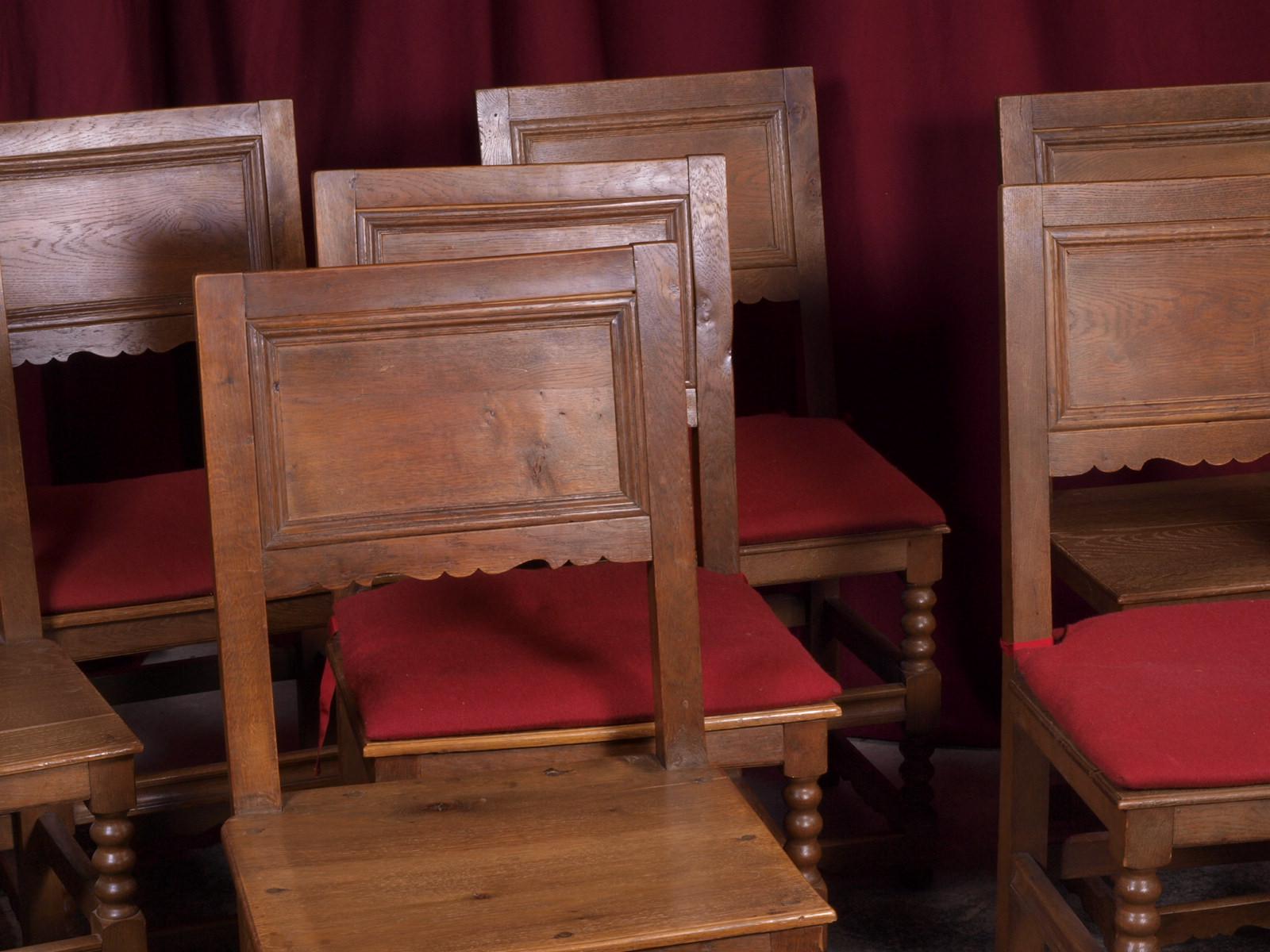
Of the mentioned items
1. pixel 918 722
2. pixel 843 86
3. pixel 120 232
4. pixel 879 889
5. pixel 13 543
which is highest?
pixel 843 86

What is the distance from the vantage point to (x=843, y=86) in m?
2.62

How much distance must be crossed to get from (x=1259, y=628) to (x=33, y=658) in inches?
50.1

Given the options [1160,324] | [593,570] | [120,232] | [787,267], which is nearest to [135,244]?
[120,232]

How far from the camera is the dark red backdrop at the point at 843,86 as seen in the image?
2.60m

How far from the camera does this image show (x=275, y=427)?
4.37ft

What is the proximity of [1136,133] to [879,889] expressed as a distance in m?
1.12

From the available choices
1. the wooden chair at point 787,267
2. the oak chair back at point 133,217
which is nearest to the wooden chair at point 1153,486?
the wooden chair at point 787,267

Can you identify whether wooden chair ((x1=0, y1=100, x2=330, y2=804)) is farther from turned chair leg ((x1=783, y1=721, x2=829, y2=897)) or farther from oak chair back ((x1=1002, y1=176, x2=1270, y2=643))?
oak chair back ((x1=1002, y1=176, x2=1270, y2=643))

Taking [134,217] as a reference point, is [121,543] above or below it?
below

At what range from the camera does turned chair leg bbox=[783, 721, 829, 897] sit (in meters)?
1.53

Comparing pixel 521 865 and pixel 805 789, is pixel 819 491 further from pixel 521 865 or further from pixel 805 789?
pixel 521 865

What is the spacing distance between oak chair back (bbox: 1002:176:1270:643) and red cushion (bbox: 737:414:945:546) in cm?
44

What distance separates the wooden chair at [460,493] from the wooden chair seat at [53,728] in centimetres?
27

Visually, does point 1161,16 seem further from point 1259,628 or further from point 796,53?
point 1259,628
